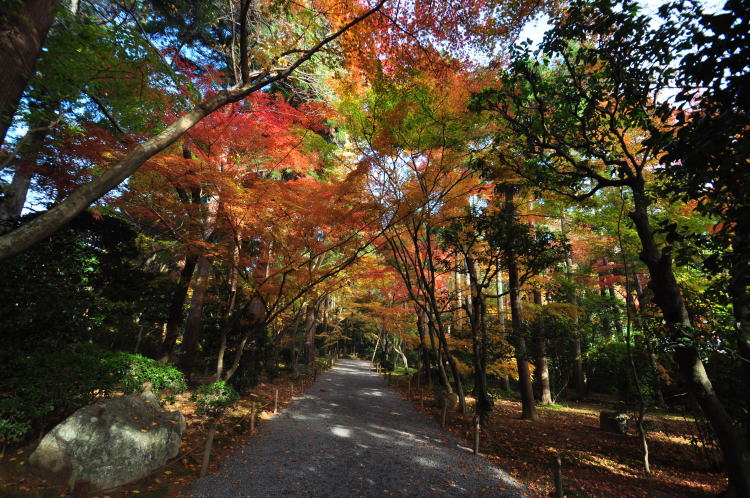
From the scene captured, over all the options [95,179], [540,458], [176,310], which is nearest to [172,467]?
[95,179]

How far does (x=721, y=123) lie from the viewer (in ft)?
7.61

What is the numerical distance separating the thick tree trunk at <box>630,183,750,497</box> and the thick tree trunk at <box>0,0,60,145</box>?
9346 millimetres

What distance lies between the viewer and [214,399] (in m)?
8.40

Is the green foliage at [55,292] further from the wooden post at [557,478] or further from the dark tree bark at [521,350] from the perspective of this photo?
the dark tree bark at [521,350]

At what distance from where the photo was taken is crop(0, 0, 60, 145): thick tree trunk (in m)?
4.16

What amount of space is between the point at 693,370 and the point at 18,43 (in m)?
10.5

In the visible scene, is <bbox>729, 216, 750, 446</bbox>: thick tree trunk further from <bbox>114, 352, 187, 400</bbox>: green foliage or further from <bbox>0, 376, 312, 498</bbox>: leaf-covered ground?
<bbox>114, 352, 187, 400</bbox>: green foliage

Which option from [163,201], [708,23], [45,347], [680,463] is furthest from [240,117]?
[680,463]

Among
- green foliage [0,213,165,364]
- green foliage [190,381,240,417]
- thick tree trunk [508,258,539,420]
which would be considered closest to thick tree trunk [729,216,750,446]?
thick tree trunk [508,258,539,420]

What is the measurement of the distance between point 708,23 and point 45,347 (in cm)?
1066

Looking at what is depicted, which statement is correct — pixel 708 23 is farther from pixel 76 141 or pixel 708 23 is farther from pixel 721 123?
pixel 76 141

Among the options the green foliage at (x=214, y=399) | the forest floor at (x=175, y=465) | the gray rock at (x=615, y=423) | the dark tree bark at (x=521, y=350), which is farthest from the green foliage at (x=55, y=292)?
the gray rock at (x=615, y=423)

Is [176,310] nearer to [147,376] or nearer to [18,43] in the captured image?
[147,376]

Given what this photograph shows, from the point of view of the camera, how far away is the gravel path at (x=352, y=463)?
511 cm
